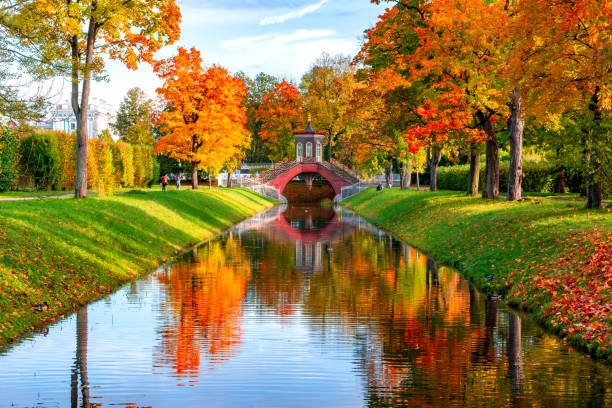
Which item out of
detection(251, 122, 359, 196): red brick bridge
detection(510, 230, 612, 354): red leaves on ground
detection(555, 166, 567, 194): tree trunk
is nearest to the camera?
detection(510, 230, 612, 354): red leaves on ground

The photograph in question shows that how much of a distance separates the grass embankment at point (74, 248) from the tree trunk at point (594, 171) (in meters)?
15.9

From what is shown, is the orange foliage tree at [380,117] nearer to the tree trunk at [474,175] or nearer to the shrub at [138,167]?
the tree trunk at [474,175]

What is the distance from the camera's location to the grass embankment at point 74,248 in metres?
15.2

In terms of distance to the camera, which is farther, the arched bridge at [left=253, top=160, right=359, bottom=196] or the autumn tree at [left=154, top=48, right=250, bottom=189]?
the arched bridge at [left=253, top=160, right=359, bottom=196]

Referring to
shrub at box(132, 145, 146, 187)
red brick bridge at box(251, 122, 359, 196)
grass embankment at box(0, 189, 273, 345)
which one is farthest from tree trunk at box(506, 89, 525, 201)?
red brick bridge at box(251, 122, 359, 196)

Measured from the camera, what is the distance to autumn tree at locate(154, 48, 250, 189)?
57.3 metres

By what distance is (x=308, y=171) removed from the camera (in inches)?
3770

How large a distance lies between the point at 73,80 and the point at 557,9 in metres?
18.7

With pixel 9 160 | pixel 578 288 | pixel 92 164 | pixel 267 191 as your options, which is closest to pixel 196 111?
pixel 92 164

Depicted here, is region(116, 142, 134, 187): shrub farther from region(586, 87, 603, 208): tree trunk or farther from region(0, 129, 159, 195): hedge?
region(586, 87, 603, 208): tree trunk

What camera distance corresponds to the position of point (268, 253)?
29.6m

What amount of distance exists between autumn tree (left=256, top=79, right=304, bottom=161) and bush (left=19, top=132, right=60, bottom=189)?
2287 inches

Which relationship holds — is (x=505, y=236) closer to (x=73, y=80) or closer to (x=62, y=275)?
(x=62, y=275)

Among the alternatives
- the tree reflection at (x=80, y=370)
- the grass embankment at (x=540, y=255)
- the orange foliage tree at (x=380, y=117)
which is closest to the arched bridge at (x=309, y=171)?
the orange foliage tree at (x=380, y=117)
